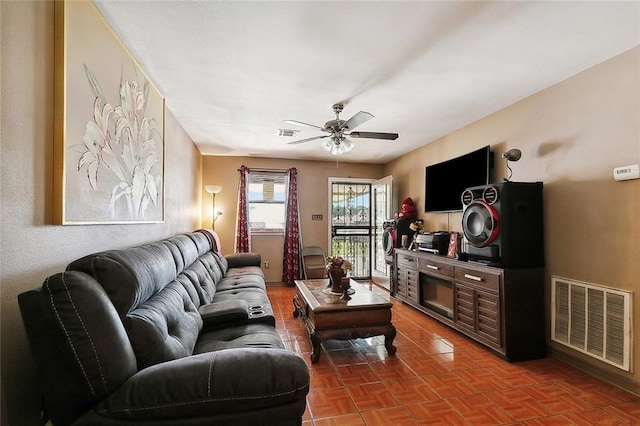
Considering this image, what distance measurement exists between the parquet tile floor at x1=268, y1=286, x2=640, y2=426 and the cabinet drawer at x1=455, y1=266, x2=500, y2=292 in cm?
61

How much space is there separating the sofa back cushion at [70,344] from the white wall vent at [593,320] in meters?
3.05

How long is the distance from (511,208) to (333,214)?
3.54 meters

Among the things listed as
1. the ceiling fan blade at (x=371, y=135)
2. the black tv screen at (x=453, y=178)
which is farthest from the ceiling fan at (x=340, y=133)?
the black tv screen at (x=453, y=178)

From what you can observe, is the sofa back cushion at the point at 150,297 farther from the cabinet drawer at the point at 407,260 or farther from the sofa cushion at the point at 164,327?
the cabinet drawer at the point at 407,260

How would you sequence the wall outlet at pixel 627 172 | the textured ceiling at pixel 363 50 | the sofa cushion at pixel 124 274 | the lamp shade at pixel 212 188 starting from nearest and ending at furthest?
the sofa cushion at pixel 124 274 → the textured ceiling at pixel 363 50 → the wall outlet at pixel 627 172 → the lamp shade at pixel 212 188

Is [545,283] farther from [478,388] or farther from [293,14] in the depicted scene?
[293,14]

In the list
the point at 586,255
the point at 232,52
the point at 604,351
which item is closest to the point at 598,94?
the point at 586,255

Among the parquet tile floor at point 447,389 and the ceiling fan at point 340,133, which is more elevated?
the ceiling fan at point 340,133

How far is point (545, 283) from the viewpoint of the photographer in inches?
104

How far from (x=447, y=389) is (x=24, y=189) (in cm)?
268

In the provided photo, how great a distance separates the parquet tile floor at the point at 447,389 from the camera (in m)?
1.79

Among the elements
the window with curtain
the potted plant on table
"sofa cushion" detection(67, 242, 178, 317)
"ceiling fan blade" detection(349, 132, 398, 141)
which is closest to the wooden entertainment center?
the potted plant on table

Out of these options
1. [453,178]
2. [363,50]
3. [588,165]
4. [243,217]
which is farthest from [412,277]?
Result: [243,217]

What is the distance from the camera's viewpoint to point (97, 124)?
1.59m
